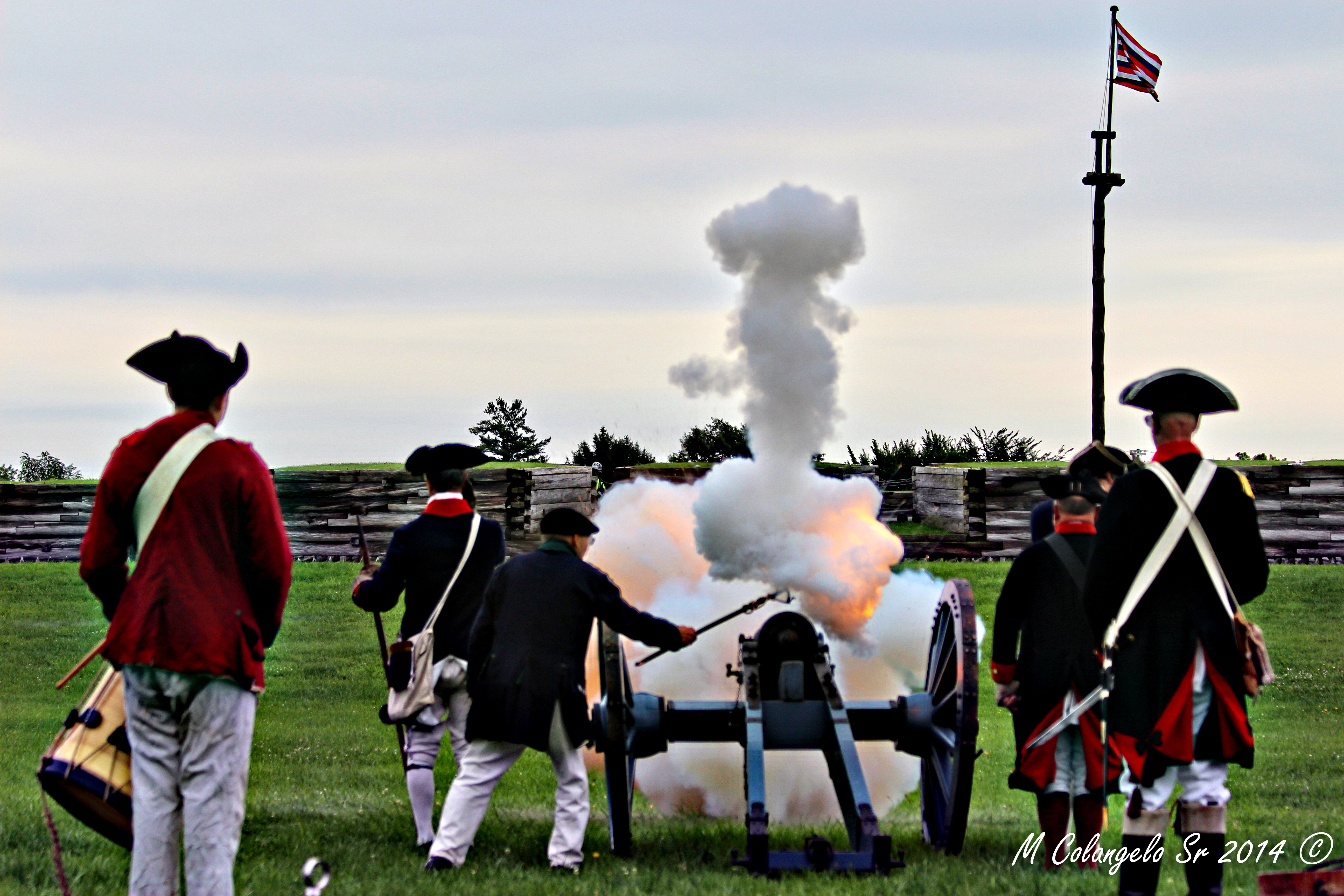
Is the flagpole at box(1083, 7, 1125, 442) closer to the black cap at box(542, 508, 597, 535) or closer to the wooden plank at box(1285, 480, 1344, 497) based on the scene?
the wooden plank at box(1285, 480, 1344, 497)

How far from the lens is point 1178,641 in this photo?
15.4 feet

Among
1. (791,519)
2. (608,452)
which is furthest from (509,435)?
(791,519)

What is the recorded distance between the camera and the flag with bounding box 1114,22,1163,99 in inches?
816

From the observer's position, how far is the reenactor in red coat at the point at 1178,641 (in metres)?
4.65

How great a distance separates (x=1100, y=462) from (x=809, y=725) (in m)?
1.77

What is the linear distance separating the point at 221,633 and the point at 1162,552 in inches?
121

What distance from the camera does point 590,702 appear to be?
31.5 ft

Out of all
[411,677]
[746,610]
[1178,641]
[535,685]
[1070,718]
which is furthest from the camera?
[746,610]

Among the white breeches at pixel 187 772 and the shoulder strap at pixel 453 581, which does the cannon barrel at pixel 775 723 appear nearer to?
the shoulder strap at pixel 453 581

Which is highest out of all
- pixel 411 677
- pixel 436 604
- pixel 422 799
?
pixel 436 604

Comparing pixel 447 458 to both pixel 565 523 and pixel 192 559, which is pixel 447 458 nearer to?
pixel 565 523

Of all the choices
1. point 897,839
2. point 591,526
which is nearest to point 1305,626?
point 897,839

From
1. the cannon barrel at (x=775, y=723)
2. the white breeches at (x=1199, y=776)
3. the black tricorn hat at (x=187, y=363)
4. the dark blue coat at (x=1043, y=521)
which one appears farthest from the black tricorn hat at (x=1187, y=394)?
the black tricorn hat at (x=187, y=363)

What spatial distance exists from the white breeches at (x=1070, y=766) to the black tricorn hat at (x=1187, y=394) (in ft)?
5.72
